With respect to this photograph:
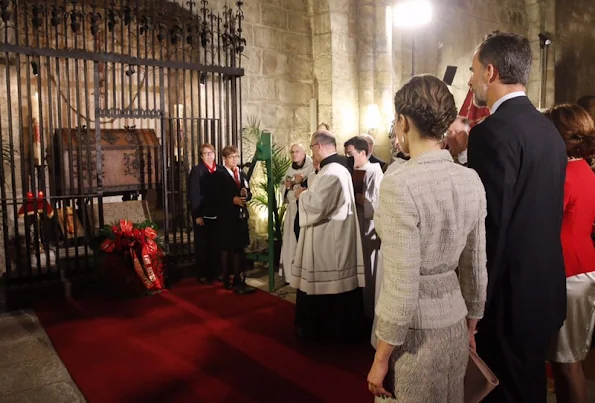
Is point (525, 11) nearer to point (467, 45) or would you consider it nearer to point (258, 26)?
point (467, 45)

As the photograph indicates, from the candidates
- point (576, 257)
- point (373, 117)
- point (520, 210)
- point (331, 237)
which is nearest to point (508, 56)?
point (520, 210)

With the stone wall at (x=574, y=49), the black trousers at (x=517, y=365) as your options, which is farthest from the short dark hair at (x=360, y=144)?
the stone wall at (x=574, y=49)

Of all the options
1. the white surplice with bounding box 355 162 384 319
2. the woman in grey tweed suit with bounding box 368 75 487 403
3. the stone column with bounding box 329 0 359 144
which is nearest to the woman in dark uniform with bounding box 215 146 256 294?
the white surplice with bounding box 355 162 384 319

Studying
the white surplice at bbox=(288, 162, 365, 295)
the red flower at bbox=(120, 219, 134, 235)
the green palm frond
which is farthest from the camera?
the green palm frond

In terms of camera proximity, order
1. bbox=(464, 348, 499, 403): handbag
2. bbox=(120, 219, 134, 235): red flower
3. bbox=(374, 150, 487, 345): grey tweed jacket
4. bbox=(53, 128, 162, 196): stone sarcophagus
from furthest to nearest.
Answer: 1. bbox=(53, 128, 162, 196): stone sarcophagus
2. bbox=(120, 219, 134, 235): red flower
3. bbox=(464, 348, 499, 403): handbag
4. bbox=(374, 150, 487, 345): grey tweed jacket

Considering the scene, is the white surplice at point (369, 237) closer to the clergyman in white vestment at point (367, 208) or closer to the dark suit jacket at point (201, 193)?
the clergyman in white vestment at point (367, 208)

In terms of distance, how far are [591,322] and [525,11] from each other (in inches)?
410

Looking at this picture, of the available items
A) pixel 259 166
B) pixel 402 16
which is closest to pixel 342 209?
pixel 259 166

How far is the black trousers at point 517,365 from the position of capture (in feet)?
6.55

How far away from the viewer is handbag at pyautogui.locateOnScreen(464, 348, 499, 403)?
1.75 meters

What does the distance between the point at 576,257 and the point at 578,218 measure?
176 mm

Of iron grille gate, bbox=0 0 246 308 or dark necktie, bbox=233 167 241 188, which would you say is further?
dark necktie, bbox=233 167 241 188

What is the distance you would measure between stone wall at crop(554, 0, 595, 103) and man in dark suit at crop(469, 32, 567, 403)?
10383 millimetres

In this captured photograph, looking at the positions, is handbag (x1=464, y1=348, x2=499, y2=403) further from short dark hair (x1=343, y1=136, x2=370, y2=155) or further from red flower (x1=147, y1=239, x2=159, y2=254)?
red flower (x1=147, y1=239, x2=159, y2=254)
